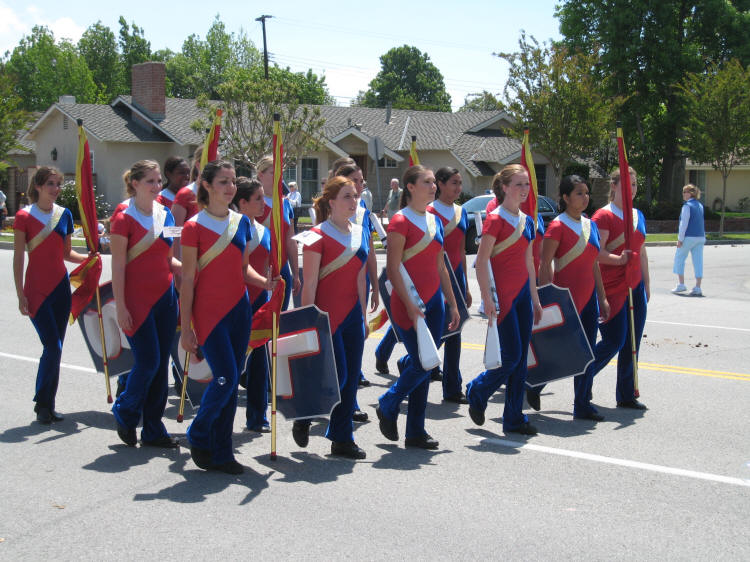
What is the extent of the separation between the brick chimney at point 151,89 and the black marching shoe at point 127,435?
121 feet

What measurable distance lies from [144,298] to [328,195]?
56.3 inches

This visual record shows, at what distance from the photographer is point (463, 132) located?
46.0 metres

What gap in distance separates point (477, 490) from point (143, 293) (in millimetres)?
2576

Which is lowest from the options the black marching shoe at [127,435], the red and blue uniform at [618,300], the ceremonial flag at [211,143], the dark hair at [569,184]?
the black marching shoe at [127,435]

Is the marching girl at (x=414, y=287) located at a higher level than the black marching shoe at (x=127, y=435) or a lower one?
higher

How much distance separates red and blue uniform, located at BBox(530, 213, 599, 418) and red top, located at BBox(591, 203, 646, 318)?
32 cm

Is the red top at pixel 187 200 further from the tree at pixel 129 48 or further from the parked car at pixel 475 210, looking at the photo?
the tree at pixel 129 48

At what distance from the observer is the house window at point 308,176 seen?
40875mm

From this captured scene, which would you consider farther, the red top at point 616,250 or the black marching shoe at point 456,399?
the black marching shoe at point 456,399

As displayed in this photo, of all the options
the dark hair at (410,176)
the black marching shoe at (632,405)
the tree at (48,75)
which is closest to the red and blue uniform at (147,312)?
the dark hair at (410,176)

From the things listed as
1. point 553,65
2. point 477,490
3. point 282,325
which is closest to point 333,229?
point 282,325

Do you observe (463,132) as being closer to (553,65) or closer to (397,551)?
(553,65)

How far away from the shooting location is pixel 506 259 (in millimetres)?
6227

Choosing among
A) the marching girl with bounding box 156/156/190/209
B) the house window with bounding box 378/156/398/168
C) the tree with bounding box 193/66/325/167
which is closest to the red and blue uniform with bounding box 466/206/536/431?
the marching girl with bounding box 156/156/190/209
